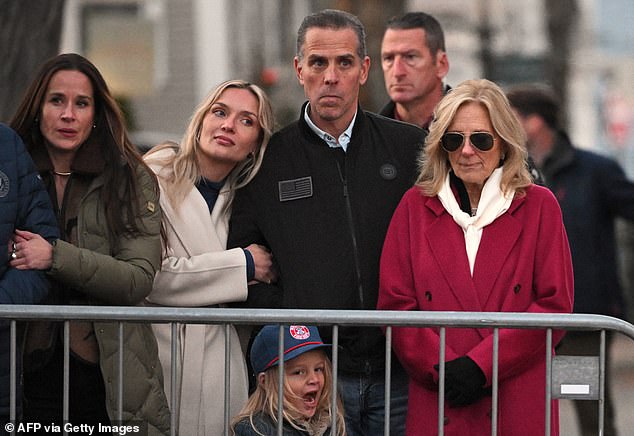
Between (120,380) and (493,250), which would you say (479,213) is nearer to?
(493,250)

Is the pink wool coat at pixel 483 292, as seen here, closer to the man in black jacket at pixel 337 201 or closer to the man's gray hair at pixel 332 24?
the man in black jacket at pixel 337 201

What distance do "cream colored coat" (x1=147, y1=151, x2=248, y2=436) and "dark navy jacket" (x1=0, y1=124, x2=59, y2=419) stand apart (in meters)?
0.56

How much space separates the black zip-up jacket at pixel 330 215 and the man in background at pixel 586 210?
2.63 meters

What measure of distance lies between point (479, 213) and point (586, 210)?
3.14 metres

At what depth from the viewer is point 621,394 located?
12758 millimetres

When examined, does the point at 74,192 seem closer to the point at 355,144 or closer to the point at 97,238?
the point at 97,238

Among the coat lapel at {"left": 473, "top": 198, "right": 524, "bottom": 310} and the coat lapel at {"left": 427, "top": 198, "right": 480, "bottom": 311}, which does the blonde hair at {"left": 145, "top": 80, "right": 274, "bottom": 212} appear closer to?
the coat lapel at {"left": 427, "top": 198, "right": 480, "bottom": 311}

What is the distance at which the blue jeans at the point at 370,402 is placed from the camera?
5.40 meters

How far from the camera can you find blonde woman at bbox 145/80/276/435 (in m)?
5.48

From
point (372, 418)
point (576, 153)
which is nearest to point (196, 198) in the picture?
point (372, 418)

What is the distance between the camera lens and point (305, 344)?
209 inches

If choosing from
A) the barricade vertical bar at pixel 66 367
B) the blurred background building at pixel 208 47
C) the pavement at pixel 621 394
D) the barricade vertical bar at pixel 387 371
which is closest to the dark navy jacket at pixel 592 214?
the pavement at pixel 621 394

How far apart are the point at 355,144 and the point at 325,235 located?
405 millimetres

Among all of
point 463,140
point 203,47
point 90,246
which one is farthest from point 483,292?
point 203,47
